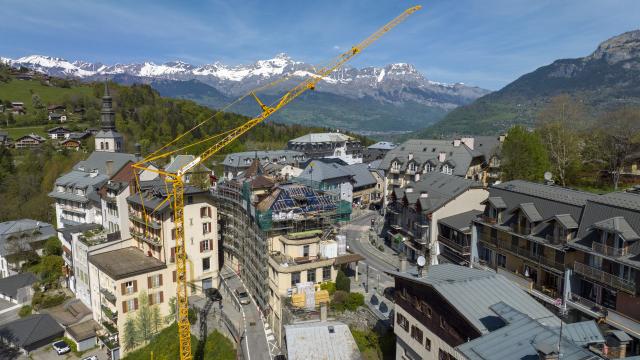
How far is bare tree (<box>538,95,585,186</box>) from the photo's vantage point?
7344cm

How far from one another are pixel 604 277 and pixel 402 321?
56.0ft

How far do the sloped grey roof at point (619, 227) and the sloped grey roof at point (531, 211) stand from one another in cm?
701

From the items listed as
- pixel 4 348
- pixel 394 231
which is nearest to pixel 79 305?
pixel 4 348

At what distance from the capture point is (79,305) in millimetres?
65000

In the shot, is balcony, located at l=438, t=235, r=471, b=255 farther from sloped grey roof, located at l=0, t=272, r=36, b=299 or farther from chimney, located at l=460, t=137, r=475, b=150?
sloped grey roof, located at l=0, t=272, r=36, b=299

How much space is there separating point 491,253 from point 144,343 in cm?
4464

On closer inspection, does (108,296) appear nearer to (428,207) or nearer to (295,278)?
(295,278)

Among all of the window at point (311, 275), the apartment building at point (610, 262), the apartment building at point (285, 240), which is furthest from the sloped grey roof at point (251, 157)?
the apartment building at point (610, 262)

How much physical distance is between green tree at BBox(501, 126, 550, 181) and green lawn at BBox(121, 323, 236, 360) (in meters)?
50.1

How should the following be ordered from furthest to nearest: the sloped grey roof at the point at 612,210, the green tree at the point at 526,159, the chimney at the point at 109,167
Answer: the chimney at the point at 109,167 < the green tree at the point at 526,159 < the sloped grey roof at the point at 612,210

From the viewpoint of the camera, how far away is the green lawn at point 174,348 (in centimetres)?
4991

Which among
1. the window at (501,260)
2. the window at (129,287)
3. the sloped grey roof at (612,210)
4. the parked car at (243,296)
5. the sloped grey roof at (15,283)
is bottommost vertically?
the sloped grey roof at (15,283)

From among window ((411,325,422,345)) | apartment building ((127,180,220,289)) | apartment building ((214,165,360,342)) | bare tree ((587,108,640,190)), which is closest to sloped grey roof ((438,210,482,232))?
apartment building ((214,165,360,342))

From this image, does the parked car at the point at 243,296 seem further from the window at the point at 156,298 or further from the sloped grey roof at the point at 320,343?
the sloped grey roof at the point at 320,343
